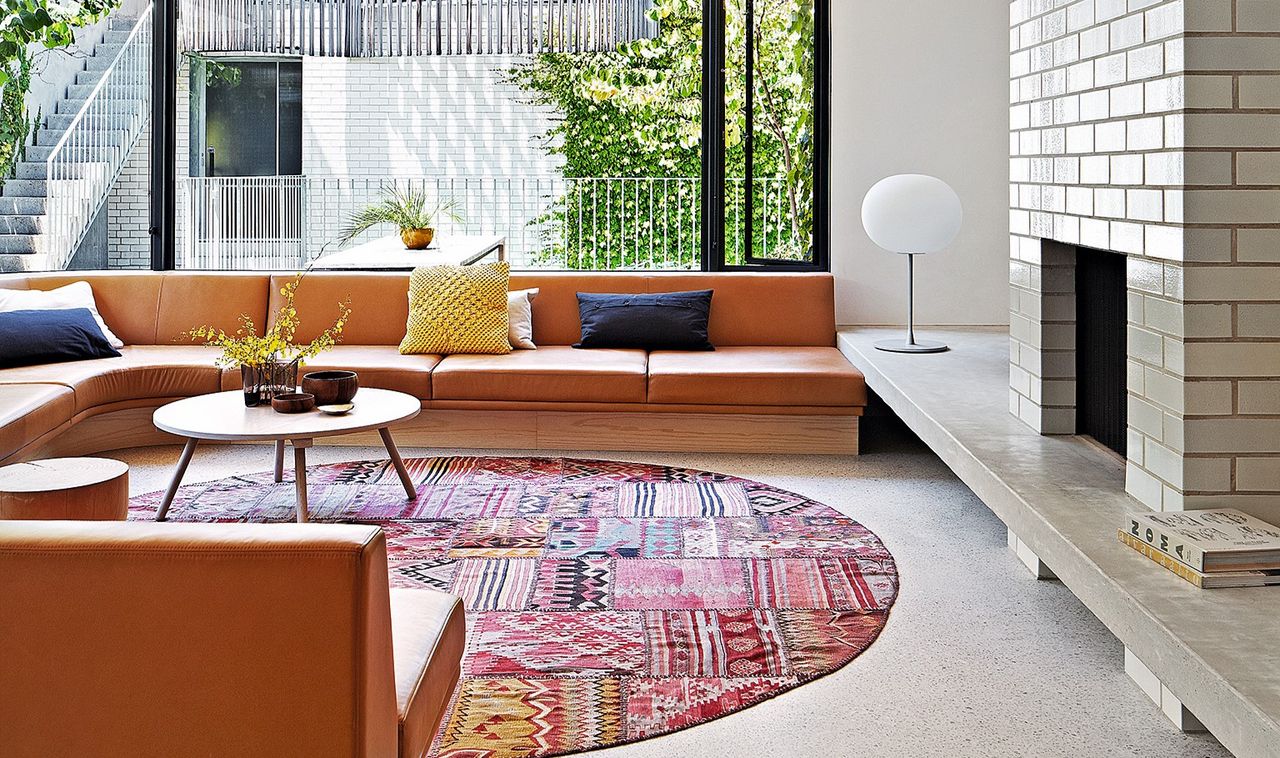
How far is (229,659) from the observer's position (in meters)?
1.64

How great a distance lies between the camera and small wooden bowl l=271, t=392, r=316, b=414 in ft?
13.8

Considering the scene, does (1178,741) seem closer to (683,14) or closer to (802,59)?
(802,59)

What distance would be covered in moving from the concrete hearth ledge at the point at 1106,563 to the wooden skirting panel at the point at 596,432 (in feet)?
2.50

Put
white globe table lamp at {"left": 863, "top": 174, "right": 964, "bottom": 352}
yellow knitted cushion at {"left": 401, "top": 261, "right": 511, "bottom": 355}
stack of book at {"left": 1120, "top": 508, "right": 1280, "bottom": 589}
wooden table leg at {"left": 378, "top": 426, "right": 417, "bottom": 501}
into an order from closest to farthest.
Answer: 1. stack of book at {"left": 1120, "top": 508, "right": 1280, "bottom": 589}
2. wooden table leg at {"left": 378, "top": 426, "right": 417, "bottom": 501}
3. white globe table lamp at {"left": 863, "top": 174, "right": 964, "bottom": 352}
4. yellow knitted cushion at {"left": 401, "top": 261, "right": 511, "bottom": 355}

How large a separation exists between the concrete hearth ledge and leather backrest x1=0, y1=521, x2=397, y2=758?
123cm

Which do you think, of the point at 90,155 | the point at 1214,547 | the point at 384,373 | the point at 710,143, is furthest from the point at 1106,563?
the point at 90,155

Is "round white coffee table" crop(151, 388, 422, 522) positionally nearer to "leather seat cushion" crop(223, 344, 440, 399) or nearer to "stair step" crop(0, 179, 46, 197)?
"leather seat cushion" crop(223, 344, 440, 399)

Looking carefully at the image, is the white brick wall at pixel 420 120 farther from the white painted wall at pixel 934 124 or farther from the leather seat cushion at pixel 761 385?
the leather seat cushion at pixel 761 385

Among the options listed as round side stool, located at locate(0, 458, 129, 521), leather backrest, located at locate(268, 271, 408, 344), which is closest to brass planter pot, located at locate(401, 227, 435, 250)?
leather backrest, located at locate(268, 271, 408, 344)

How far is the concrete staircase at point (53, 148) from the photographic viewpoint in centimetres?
689

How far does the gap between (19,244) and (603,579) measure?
15.8 ft

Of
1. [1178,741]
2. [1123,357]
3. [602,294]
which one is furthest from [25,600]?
[602,294]

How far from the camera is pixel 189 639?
5.37ft

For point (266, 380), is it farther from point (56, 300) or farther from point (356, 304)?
point (56, 300)
